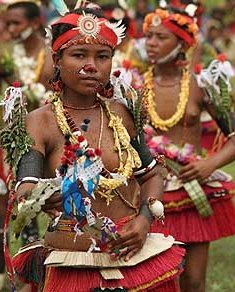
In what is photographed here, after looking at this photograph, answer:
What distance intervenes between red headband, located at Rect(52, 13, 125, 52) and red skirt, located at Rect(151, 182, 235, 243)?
6.43 feet

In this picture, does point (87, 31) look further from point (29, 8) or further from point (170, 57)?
point (29, 8)

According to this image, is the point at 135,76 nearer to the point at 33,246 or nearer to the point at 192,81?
the point at 192,81

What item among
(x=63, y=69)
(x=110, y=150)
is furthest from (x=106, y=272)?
(x=63, y=69)

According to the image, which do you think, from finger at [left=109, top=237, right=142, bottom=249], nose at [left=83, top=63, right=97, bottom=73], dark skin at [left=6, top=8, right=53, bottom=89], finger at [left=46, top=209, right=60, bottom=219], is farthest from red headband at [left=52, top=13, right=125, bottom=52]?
dark skin at [left=6, top=8, right=53, bottom=89]

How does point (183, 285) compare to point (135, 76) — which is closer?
point (183, 285)

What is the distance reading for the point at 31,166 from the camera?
4.17m

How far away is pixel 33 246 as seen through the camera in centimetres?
460

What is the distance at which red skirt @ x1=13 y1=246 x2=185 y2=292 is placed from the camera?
427 cm

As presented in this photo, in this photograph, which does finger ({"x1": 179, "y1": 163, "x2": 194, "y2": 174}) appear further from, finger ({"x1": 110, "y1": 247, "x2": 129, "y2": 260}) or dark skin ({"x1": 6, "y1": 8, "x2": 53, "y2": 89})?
dark skin ({"x1": 6, "y1": 8, "x2": 53, "y2": 89})

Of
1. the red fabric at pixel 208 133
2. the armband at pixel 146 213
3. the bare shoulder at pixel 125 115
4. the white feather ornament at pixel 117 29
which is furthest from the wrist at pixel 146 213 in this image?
the red fabric at pixel 208 133

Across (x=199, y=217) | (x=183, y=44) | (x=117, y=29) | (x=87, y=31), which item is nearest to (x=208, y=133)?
(x=183, y=44)

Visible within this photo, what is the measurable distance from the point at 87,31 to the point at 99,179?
726 millimetres

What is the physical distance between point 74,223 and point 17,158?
0.38 metres

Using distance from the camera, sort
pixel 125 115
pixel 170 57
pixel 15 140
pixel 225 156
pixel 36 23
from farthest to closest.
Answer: pixel 36 23 → pixel 170 57 → pixel 225 156 → pixel 125 115 → pixel 15 140
